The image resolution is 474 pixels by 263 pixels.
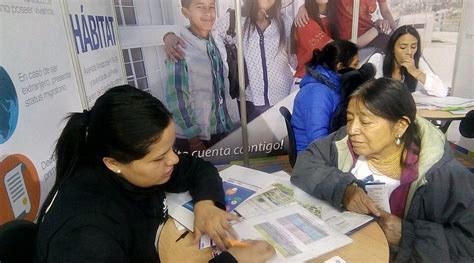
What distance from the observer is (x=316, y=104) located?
2.02m

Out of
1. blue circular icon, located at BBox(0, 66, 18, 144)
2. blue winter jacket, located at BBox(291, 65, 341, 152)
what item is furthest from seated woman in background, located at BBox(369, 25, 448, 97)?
blue circular icon, located at BBox(0, 66, 18, 144)

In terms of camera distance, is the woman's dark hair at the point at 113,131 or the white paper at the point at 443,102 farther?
the white paper at the point at 443,102

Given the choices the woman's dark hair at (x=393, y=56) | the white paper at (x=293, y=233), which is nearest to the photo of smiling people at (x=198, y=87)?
the woman's dark hair at (x=393, y=56)

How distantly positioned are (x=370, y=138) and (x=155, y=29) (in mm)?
2444

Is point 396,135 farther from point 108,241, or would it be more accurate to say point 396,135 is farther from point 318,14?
point 318,14

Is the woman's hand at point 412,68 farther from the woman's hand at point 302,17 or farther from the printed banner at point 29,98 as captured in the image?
the printed banner at point 29,98

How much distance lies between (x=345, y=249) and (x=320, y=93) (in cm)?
122

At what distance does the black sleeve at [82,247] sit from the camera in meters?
0.77

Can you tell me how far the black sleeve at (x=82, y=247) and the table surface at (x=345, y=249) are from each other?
0.83 feet

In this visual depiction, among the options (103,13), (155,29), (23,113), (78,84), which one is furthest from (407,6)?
(23,113)

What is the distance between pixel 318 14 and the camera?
11.1ft

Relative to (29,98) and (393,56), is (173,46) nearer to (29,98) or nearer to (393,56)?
(29,98)

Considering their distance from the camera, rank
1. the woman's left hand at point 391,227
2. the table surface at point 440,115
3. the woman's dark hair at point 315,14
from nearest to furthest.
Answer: the woman's left hand at point 391,227 < the table surface at point 440,115 < the woman's dark hair at point 315,14

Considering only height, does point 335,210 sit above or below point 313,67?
below
